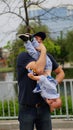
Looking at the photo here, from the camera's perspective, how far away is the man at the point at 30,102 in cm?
393

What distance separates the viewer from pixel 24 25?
459 inches

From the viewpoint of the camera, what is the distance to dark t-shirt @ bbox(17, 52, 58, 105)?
155 inches

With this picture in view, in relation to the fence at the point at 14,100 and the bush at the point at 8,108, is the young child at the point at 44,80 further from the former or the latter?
the bush at the point at 8,108

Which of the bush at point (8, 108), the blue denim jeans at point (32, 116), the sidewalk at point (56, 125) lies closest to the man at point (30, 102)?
the blue denim jeans at point (32, 116)

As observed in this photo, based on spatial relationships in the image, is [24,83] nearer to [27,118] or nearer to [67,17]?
[27,118]

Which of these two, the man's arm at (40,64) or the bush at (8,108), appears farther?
the bush at (8,108)

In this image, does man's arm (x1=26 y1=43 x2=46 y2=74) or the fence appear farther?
the fence

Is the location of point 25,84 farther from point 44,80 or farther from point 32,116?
point 32,116

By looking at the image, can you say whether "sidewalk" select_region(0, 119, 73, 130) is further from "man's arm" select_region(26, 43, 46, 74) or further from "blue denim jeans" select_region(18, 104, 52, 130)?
"man's arm" select_region(26, 43, 46, 74)

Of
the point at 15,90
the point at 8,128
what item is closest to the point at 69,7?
the point at 15,90

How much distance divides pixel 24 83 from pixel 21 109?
259 mm

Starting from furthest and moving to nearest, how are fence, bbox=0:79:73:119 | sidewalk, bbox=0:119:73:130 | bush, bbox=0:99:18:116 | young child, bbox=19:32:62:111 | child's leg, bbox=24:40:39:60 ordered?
bush, bbox=0:99:18:116 → fence, bbox=0:79:73:119 → sidewalk, bbox=0:119:73:130 → child's leg, bbox=24:40:39:60 → young child, bbox=19:32:62:111

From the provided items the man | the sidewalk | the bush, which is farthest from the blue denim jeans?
the bush

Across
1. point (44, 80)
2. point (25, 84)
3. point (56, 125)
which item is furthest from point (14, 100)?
point (44, 80)
